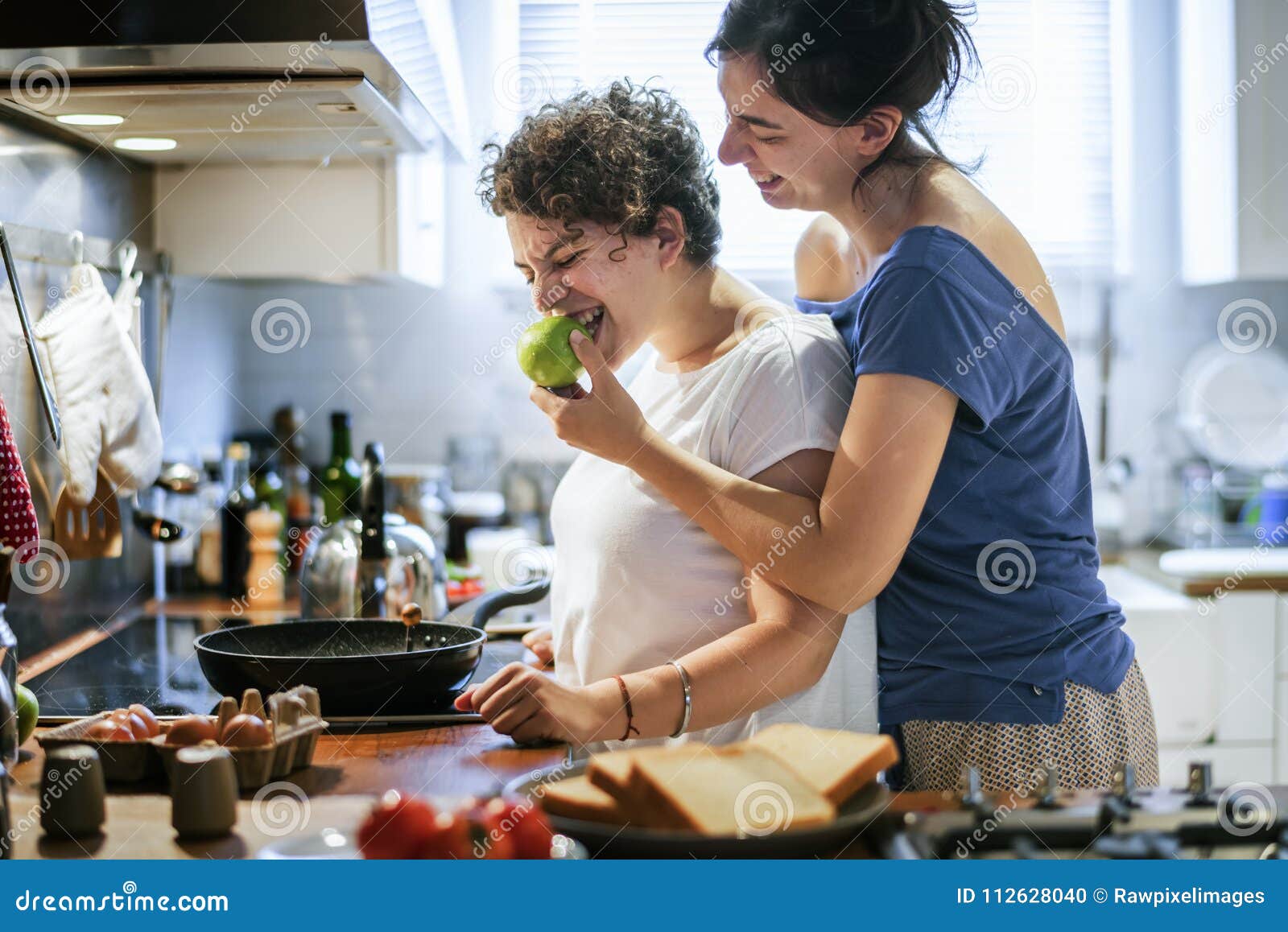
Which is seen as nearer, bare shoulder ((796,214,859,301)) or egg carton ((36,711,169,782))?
egg carton ((36,711,169,782))

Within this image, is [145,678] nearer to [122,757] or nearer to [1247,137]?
[122,757]

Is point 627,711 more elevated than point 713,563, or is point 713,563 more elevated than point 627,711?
point 713,563

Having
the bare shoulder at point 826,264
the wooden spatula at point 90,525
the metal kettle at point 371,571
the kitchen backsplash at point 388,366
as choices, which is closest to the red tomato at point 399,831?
the bare shoulder at point 826,264

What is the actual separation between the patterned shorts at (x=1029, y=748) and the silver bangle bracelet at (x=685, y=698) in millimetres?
217

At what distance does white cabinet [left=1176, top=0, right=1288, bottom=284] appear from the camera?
2.83 meters

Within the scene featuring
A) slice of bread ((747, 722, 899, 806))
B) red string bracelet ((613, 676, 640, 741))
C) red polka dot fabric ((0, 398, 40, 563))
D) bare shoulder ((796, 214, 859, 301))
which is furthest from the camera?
bare shoulder ((796, 214, 859, 301))

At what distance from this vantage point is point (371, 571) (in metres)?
1.94

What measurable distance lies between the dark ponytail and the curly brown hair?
0.43 feet

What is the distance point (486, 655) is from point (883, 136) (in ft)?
2.93

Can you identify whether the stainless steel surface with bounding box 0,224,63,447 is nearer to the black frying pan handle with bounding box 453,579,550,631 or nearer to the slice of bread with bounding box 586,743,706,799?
the black frying pan handle with bounding box 453,579,550,631

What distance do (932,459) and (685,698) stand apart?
1.07 ft

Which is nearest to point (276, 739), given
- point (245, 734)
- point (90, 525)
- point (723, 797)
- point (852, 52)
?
point (245, 734)

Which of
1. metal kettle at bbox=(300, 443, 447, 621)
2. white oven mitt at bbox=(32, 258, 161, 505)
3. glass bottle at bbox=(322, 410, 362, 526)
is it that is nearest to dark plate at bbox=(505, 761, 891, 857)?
metal kettle at bbox=(300, 443, 447, 621)

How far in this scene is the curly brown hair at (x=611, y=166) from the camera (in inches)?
50.6
